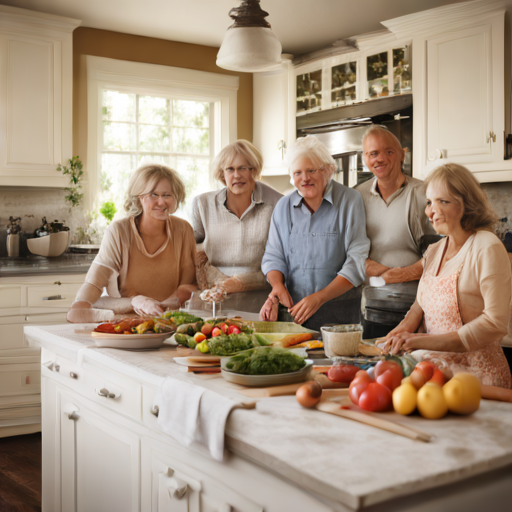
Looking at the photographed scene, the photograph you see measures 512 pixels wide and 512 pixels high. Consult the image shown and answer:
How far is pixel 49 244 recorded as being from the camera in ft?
14.3

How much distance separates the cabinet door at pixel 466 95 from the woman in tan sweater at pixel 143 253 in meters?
2.05

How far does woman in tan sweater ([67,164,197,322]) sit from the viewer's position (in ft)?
8.18

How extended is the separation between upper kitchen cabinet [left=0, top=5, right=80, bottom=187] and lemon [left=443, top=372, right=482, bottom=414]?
3714 millimetres

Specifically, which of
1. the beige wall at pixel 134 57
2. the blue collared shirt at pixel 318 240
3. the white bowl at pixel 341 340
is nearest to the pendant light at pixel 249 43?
the blue collared shirt at pixel 318 240

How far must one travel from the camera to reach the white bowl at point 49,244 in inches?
171

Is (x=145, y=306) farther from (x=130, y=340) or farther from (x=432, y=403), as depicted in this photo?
(x=432, y=403)

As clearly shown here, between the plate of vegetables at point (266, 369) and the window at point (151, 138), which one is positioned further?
the window at point (151, 138)

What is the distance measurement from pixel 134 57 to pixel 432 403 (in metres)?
4.41

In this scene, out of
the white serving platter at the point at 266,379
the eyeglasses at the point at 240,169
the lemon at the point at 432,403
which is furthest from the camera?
the eyeglasses at the point at 240,169

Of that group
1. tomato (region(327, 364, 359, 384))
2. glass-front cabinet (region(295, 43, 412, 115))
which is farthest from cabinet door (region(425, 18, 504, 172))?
tomato (region(327, 364, 359, 384))

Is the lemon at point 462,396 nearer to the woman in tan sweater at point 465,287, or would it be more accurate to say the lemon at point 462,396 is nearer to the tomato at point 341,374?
the tomato at point 341,374

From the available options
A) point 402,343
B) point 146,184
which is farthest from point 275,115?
point 402,343

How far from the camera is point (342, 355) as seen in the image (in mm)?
1698

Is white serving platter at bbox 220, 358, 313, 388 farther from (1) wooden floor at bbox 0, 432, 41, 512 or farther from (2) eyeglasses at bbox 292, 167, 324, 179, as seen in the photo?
(1) wooden floor at bbox 0, 432, 41, 512
